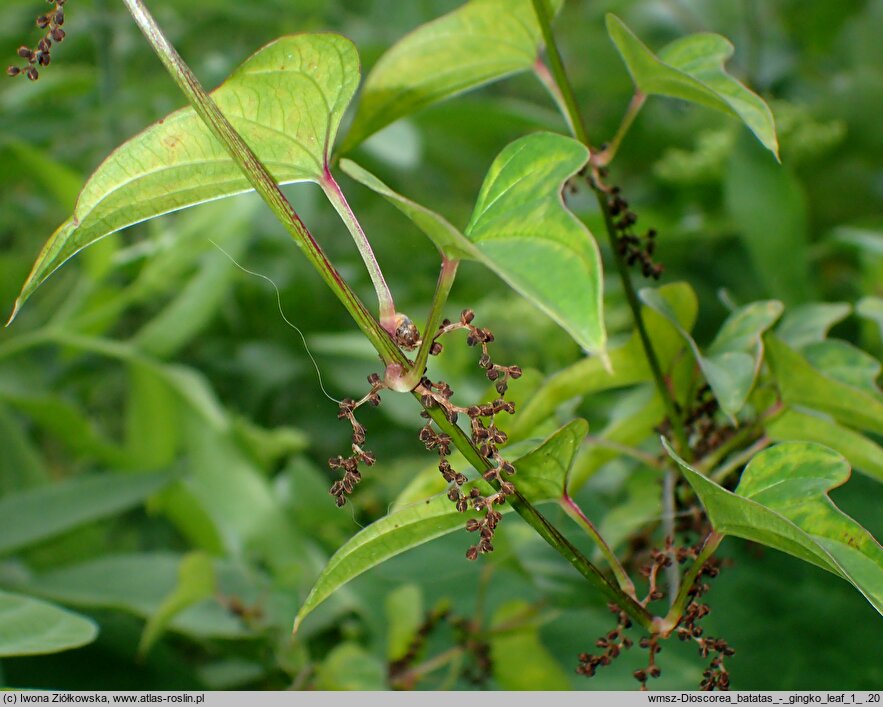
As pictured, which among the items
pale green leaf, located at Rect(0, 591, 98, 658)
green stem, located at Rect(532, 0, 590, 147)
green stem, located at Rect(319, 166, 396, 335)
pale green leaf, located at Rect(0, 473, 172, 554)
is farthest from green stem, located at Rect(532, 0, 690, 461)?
pale green leaf, located at Rect(0, 473, 172, 554)

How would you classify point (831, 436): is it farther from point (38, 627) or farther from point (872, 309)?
point (38, 627)

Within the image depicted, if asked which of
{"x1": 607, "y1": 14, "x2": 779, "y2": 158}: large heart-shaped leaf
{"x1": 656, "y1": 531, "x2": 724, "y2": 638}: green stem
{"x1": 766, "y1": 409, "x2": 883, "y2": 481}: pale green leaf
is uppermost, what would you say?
{"x1": 607, "y1": 14, "x2": 779, "y2": 158}: large heart-shaped leaf

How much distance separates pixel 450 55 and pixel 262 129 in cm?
11

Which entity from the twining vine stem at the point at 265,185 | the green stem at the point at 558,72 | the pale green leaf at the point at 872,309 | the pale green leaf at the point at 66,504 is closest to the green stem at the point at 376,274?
the twining vine stem at the point at 265,185

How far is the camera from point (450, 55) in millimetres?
330

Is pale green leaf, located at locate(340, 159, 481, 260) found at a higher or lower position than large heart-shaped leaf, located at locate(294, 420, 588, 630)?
higher

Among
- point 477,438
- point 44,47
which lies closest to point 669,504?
point 477,438

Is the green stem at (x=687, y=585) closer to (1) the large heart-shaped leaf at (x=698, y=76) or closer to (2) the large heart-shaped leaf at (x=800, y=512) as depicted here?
(2) the large heart-shaped leaf at (x=800, y=512)

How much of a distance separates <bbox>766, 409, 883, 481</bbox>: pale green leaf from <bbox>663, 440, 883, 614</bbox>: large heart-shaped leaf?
74 millimetres

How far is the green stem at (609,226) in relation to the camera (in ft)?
0.99

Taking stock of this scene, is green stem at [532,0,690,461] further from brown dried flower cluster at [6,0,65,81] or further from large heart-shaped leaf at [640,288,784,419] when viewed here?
brown dried flower cluster at [6,0,65,81]

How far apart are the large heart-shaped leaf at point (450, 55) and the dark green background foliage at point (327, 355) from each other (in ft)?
0.35

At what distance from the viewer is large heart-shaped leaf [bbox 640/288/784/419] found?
30 cm
